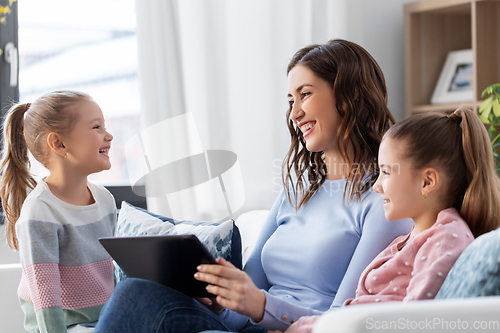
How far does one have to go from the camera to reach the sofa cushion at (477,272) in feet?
2.69

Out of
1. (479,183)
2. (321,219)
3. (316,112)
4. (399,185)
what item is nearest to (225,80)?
(316,112)

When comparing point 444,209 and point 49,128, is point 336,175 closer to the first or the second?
point 444,209

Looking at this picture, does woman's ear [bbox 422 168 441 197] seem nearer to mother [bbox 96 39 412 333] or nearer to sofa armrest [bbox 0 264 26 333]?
mother [bbox 96 39 412 333]

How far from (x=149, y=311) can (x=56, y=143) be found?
2.24ft

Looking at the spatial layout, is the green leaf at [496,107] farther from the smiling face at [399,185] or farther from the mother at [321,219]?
the smiling face at [399,185]

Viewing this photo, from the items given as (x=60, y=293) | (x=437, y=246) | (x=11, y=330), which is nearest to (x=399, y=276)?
(x=437, y=246)

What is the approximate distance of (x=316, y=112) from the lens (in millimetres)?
1396

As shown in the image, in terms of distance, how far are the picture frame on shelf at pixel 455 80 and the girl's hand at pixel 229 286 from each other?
6.39 feet

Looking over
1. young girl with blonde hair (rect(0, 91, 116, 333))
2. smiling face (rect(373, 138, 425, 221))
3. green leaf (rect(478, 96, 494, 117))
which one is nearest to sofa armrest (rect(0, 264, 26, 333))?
young girl with blonde hair (rect(0, 91, 116, 333))

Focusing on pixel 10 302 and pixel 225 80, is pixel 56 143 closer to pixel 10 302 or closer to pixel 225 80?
pixel 10 302

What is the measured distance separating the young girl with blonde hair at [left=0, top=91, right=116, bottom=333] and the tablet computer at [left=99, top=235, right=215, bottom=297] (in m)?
0.29

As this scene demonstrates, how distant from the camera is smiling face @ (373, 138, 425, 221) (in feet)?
3.53

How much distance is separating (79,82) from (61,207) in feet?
4.09

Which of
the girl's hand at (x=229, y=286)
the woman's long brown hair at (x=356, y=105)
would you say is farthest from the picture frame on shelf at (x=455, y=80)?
the girl's hand at (x=229, y=286)
